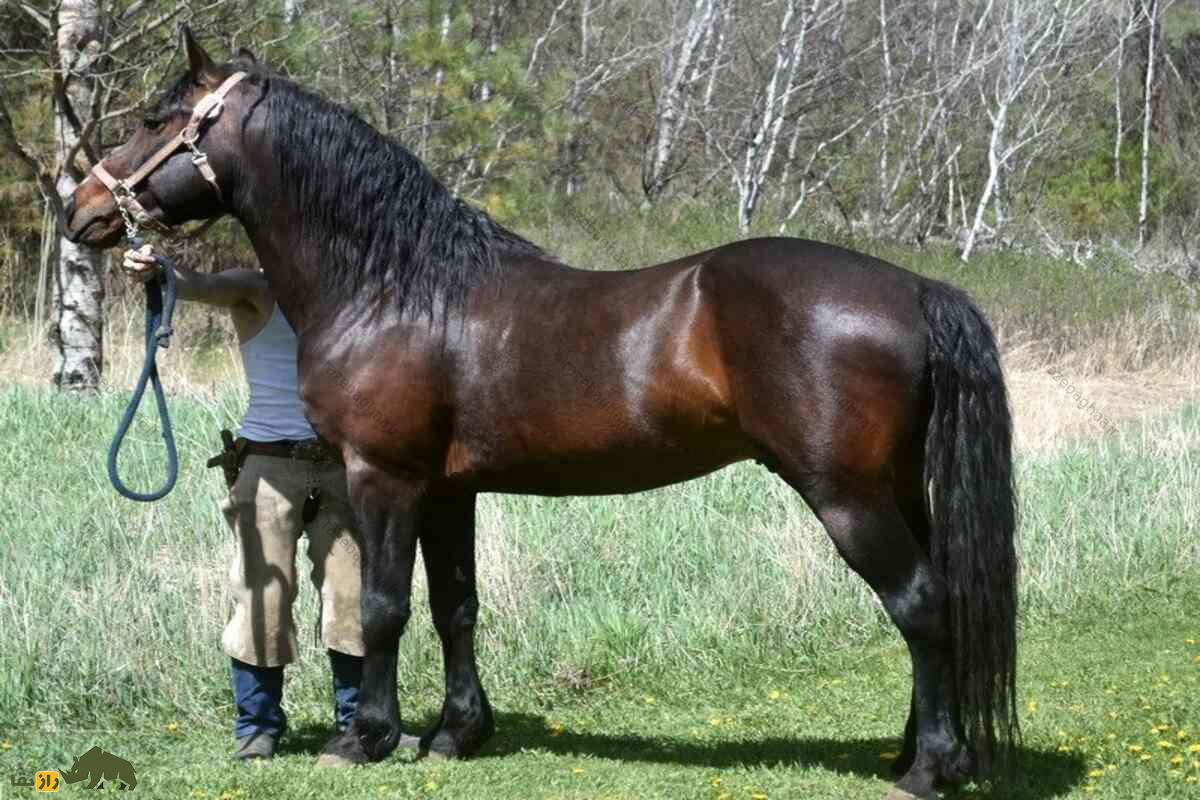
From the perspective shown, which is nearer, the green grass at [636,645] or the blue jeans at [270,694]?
the green grass at [636,645]

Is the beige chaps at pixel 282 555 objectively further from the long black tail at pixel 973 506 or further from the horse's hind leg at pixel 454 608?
the long black tail at pixel 973 506

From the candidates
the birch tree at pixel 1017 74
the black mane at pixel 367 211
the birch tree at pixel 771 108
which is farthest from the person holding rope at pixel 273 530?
the birch tree at pixel 1017 74

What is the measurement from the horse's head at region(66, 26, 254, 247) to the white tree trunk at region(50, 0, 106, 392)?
18.3ft

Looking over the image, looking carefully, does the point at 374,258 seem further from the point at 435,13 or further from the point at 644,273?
the point at 435,13

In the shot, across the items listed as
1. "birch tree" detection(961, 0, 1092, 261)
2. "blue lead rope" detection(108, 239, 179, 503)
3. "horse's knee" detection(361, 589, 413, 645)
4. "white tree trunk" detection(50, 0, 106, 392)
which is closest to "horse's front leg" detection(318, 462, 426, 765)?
"horse's knee" detection(361, 589, 413, 645)

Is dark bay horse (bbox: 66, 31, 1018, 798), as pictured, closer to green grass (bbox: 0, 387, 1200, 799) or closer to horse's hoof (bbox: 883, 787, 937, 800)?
horse's hoof (bbox: 883, 787, 937, 800)

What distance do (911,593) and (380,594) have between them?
5.37 feet

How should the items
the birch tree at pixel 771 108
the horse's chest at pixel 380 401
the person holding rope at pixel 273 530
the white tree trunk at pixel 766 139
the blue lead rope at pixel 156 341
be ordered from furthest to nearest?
1. the birch tree at pixel 771 108
2. the white tree trunk at pixel 766 139
3. the person holding rope at pixel 273 530
4. the blue lead rope at pixel 156 341
5. the horse's chest at pixel 380 401

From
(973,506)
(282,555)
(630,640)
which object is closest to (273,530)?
(282,555)

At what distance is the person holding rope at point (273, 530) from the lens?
4.79 m

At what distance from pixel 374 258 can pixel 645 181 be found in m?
16.9

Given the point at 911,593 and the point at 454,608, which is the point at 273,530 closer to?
the point at 454,608

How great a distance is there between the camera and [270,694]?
193 inches

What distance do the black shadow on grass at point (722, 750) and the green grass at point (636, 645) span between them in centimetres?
2
